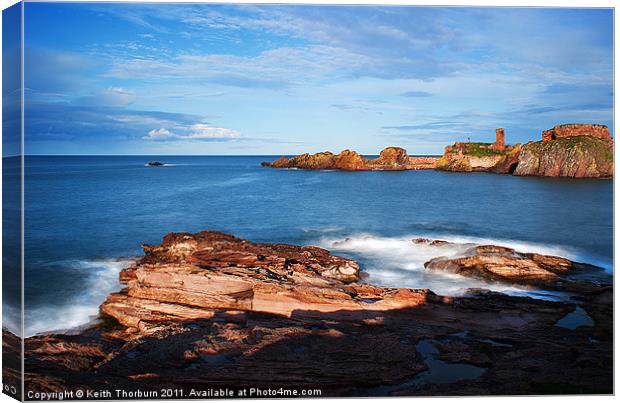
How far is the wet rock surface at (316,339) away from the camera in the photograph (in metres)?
6.59

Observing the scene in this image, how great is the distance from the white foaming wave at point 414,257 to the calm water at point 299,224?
29mm

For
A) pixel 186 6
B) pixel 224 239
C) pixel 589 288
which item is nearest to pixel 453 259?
pixel 589 288

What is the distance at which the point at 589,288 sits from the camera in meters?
8.69

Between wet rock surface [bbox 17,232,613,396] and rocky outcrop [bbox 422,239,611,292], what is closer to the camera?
wet rock surface [bbox 17,232,613,396]

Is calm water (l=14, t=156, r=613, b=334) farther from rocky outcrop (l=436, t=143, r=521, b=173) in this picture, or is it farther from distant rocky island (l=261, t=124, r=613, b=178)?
rocky outcrop (l=436, t=143, r=521, b=173)

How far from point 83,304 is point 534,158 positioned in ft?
60.1

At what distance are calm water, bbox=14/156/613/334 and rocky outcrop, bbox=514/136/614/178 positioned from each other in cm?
83

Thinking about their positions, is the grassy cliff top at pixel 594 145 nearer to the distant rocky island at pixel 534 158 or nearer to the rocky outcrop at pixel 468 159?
the distant rocky island at pixel 534 158

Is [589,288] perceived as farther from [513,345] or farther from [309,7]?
[309,7]

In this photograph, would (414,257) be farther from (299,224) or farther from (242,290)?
(242,290)

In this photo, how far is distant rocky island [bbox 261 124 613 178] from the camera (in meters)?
12.5

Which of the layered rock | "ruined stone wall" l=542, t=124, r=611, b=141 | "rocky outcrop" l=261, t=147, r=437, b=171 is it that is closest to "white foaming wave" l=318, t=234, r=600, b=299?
the layered rock

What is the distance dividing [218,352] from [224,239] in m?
3.88

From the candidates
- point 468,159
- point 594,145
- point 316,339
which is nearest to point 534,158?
point 468,159
